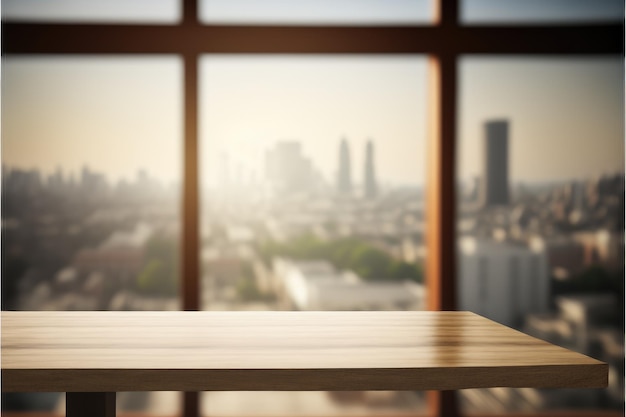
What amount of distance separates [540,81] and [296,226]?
1268mm

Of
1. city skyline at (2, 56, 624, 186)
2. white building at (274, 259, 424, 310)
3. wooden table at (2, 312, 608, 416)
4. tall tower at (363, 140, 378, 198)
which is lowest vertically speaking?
white building at (274, 259, 424, 310)

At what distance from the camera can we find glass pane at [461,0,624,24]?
228 cm

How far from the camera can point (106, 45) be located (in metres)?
2.22

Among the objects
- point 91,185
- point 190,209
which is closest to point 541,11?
point 190,209

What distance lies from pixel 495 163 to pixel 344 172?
0.67 metres

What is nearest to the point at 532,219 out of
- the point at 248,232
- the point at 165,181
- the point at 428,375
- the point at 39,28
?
the point at 248,232

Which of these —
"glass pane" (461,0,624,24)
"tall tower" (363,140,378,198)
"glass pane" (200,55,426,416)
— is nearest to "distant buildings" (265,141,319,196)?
"glass pane" (200,55,426,416)

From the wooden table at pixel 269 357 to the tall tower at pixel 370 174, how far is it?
4.44 ft

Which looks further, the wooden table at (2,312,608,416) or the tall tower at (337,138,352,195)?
the tall tower at (337,138,352,195)

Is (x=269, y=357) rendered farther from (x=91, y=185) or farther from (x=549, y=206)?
(x=549, y=206)

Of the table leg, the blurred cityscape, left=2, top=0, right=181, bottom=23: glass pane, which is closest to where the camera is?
the table leg

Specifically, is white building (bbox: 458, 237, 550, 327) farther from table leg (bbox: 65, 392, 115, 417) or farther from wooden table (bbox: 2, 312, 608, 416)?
table leg (bbox: 65, 392, 115, 417)

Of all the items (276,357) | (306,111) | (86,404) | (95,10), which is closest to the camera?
(276,357)

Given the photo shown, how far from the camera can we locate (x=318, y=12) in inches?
89.4
